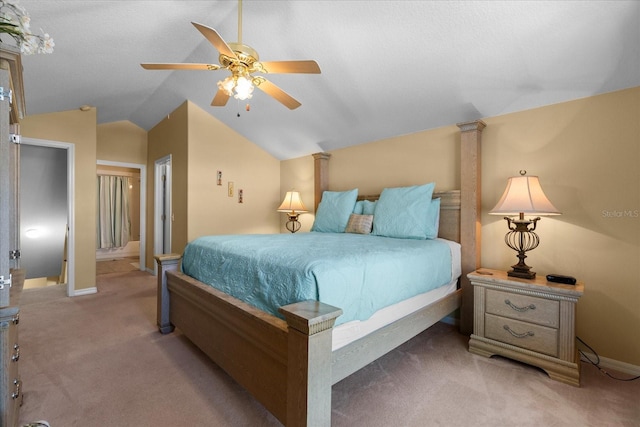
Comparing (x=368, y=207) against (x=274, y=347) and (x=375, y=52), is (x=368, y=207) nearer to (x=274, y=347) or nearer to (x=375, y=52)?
(x=375, y=52)

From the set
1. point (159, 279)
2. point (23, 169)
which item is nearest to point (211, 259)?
point (159, 279)

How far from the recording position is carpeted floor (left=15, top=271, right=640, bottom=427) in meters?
1.54

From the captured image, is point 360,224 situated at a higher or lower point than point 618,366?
higher

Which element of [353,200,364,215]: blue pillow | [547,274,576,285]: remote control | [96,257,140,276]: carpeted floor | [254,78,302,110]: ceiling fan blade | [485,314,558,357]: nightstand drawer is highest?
[254,78,302,110]: ceiling fan blade

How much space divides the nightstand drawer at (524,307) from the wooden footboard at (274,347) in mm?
1600

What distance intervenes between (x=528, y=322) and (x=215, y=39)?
107 inches

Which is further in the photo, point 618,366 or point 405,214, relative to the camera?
point 405,214

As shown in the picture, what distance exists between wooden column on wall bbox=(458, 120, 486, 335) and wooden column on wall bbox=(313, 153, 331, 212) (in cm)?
192

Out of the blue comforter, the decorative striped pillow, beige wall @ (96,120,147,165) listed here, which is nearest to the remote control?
the blue comforter

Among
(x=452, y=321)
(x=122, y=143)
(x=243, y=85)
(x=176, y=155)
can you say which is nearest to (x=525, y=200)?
(x=452, y=321)

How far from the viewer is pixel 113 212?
670 cm

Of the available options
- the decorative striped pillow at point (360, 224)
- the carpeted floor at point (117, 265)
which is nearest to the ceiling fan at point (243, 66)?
the decorative striped pillow at point (360, 224)

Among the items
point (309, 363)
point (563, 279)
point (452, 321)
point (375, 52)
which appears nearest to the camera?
point (309, 363)

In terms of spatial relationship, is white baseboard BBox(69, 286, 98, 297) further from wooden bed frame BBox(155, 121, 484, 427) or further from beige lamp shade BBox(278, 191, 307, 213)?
Answer: beige lamp shade BBox(278, 191, 307, 213)
